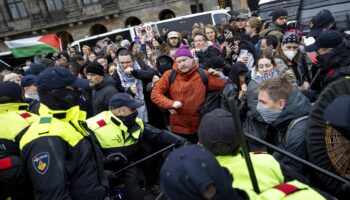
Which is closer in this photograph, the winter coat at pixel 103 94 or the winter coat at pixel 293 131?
the winter coat at pixel 293 131

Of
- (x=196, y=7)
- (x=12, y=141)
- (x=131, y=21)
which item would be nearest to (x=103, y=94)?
(x=12, y=141)

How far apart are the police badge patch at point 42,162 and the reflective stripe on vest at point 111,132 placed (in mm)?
1057

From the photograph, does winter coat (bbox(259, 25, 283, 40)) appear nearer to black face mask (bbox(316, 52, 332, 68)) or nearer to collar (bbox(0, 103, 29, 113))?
black face mask (bbox(316, 52, 332, 68))

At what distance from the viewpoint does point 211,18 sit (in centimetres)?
1418

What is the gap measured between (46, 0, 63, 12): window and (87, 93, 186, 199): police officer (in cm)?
2577

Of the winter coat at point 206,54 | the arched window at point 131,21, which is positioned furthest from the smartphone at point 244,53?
the arched window at point 131,21

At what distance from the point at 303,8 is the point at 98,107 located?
514 cm

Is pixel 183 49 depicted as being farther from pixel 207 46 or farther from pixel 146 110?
pixel 207 46

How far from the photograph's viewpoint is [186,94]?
3.82 m

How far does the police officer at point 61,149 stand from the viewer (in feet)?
6.66

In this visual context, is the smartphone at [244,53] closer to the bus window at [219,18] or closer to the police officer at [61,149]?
the police officer at [61,149]

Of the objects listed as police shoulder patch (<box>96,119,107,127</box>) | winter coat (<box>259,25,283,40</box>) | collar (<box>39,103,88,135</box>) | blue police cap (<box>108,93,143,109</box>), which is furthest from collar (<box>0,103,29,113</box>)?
Result: winter coat (<box>259,25,283,40</box>)

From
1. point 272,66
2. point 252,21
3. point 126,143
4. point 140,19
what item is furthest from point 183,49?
point 140,19

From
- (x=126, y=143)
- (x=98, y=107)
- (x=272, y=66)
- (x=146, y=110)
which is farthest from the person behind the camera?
(x=146, y=110)
